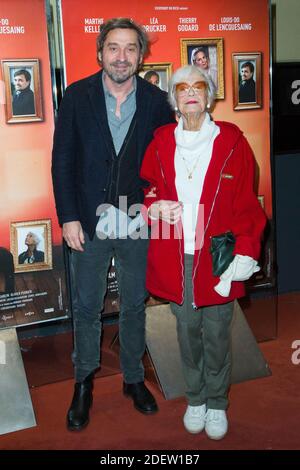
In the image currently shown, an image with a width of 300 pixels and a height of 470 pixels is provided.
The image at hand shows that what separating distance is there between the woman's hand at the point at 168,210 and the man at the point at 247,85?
106 centimetres

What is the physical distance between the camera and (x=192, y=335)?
2086 mm

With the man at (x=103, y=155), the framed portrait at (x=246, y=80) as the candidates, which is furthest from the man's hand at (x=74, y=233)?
the framed portrait at (x=246, y=80)

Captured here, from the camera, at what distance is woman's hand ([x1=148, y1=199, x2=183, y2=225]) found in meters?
1.92

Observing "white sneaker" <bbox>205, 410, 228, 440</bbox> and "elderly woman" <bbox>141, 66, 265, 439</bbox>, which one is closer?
"elderly woman" <bbox>141, 66, 265, 439</bbox>

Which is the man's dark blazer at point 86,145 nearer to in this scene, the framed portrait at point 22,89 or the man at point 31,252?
the framed portrait at point 22,89

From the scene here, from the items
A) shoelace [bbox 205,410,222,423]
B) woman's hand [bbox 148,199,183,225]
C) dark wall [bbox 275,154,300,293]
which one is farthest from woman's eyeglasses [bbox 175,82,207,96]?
dark wall [bbox 275,154,300,293]

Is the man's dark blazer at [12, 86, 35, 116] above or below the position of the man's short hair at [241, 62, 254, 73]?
below

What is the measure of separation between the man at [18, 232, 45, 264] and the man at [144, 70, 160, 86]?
890 millimetres

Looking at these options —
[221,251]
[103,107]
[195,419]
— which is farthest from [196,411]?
[103,107]

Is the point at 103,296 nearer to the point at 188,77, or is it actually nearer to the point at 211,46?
the point at 188,77

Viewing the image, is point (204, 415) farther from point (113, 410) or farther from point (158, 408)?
point (113, 410)

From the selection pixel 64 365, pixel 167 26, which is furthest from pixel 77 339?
pixel 167 26

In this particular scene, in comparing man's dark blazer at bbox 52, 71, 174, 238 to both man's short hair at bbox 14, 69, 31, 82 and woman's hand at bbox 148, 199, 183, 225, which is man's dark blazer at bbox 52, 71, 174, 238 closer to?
woman's hand at bbox 148, 199, 183, 225

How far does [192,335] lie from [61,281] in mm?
824
